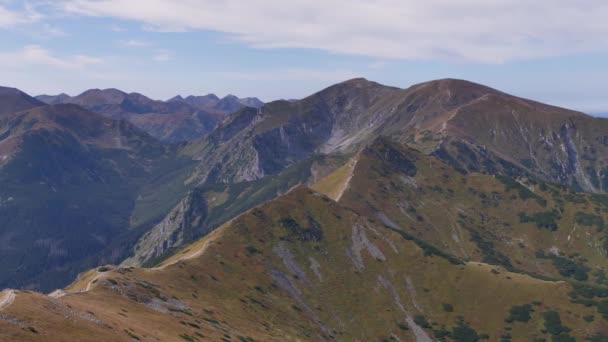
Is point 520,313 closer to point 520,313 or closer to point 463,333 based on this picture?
point 520,313

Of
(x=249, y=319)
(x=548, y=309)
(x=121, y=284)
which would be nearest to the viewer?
(x=121, y=284)

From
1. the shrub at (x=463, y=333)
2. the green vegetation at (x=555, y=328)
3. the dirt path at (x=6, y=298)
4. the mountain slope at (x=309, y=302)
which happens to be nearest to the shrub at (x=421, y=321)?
the mountain slope at (x=309, y=302)

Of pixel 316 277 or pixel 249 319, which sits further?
pixel 316 277

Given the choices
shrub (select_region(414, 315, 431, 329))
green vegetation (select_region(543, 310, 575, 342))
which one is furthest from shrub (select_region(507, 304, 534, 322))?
shrub (select_region(414, 315, 431, 329))

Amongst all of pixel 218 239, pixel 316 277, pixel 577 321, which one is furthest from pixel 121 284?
pixel 577 321

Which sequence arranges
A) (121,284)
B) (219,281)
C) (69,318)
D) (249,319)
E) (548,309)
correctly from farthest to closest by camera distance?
(548,309) < (219,281) < (249,319) < (121,284) < (69,318)

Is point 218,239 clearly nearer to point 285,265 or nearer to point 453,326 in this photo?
point 285,265

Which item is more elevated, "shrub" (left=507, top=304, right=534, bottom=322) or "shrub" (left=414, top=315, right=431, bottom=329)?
"shrub" (left=507, top=304, right=534, bottom=322)

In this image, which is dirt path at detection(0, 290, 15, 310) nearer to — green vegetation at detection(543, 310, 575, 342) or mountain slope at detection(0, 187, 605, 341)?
mountain slope at detection(0, 187, 605, 341)

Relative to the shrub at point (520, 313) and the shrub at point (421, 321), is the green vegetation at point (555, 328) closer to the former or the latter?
the shrub at point (520, 313)

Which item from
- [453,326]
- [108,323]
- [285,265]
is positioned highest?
[108,323]

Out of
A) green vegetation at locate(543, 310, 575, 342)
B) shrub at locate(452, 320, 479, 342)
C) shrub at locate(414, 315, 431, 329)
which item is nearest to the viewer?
green vegetation at locate(543, 310, 575, 342)
